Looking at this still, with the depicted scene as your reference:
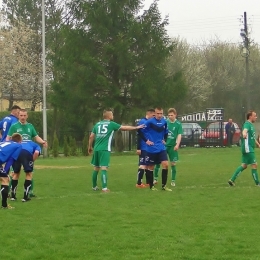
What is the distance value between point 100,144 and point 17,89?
38.6 meters

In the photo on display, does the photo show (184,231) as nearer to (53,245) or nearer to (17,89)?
(53,245)

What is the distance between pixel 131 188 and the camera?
15695 millimetres

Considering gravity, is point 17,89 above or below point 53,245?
above

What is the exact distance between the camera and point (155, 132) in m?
15.0

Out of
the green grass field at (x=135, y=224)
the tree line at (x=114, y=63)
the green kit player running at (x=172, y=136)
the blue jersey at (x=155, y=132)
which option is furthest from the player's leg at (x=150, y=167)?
the tree line at (x=114, y=63)

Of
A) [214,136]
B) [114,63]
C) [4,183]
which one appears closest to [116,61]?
[114,63]

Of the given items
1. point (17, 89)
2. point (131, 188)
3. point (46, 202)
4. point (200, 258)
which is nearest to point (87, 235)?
point (200, 258)

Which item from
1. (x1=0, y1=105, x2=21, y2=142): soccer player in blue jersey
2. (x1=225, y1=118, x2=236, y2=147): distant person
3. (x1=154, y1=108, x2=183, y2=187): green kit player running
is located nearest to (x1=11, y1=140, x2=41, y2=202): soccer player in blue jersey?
(x1=0, y1=105, x2=21, y2=142): soccer player in blue jersey

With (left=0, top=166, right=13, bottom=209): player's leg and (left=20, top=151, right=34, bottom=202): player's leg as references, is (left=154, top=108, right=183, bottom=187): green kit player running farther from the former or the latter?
(left=0, top=166, right=13, bottom=209): player's leg

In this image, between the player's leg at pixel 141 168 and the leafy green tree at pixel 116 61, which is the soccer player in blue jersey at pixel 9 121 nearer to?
the player's leg at pixel 141 168

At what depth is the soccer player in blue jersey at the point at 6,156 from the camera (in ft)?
37.3

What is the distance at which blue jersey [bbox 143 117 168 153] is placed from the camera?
49.1 ft

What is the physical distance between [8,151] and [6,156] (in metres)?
0.10

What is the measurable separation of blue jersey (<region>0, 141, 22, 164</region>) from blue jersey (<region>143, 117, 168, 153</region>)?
4.15m
